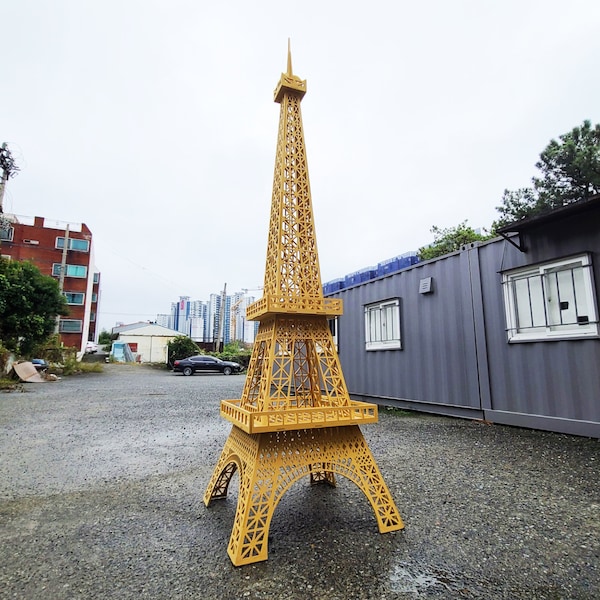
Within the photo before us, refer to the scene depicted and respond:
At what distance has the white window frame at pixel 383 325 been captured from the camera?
9.19 meters

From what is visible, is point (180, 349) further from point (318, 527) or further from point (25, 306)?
point (318, 527)

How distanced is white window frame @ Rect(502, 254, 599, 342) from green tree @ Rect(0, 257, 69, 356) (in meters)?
20.3

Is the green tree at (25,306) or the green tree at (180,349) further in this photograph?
the green tree at (180,349)

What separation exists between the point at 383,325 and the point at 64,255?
31800 millimetres

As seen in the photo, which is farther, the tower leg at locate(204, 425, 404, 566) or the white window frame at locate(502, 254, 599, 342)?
the white window frame at locate(502, 254, 599, 342)

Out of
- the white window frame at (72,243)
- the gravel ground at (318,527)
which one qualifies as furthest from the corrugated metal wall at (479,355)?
the white window frame at (72,243)

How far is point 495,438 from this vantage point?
5.87 m

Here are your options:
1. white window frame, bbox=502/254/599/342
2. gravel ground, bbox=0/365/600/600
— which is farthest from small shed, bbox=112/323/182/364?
white window frame, bbox=502/254/599/342

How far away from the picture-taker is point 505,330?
6.70 metres

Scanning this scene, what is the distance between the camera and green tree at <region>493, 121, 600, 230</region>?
53.6 feet

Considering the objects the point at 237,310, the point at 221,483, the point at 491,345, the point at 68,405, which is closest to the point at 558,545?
the point at 221,483

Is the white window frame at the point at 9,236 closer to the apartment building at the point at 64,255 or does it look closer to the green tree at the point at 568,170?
the apartment building at the point at 64,255

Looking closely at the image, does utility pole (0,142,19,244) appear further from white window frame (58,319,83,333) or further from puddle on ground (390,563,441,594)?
puddle on ground (390,563,441,594)

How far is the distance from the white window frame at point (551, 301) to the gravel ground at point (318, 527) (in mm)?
1749
